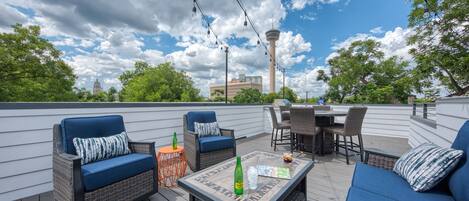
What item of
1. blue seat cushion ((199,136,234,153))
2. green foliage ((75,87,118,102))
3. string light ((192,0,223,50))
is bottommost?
blue seat cushion ((199,136,234,153))

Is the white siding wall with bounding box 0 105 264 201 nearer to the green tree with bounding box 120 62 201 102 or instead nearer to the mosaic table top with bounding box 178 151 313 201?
the mosaic table top with bounding box 178 151 313 201

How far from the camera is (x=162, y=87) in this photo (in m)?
23.7

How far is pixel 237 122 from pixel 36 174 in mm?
3806

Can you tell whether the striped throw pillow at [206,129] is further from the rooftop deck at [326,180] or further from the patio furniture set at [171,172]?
the rooftop deck at [326,180]

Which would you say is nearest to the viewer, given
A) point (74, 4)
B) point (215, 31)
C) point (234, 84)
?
point (215, 31)

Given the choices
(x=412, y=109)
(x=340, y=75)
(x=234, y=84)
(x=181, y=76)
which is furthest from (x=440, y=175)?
(x=234, y=84)

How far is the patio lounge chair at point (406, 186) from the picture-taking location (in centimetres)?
116

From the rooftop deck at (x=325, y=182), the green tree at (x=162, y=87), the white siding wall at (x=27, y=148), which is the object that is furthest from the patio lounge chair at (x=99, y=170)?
the green tree at (x=162, y=87)

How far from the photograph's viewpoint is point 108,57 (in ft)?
42.8

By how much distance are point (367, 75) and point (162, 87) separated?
21.0 m

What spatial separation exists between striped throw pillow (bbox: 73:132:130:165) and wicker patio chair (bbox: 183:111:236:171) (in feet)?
2.87

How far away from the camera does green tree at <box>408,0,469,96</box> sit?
6176mm

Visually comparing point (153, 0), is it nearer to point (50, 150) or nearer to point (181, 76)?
point (50, 150)

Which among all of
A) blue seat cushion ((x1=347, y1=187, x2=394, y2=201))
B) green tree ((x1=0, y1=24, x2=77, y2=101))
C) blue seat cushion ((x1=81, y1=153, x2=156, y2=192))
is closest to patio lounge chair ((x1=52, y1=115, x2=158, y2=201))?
blue seat cushion ((x1=81, y1=153, x2=156, y2=192))
